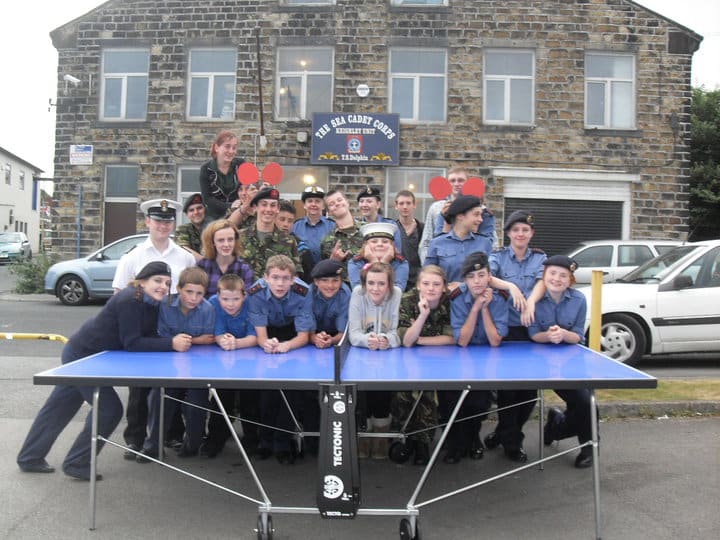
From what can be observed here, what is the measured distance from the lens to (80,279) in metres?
15.7

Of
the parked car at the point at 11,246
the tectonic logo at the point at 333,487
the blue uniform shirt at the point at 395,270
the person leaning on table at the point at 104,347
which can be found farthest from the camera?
the parked car at the point at 11,246

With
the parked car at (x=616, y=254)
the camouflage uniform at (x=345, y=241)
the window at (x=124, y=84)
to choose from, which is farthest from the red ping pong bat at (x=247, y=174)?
the window at (x=124, y=84)

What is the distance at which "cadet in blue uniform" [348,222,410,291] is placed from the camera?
5.40 m

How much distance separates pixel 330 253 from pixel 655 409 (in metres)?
3.24

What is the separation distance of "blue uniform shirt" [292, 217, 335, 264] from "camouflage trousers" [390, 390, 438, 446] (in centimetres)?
169

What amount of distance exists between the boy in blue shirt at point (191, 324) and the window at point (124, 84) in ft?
49.1

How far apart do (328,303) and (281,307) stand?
13.4 inches

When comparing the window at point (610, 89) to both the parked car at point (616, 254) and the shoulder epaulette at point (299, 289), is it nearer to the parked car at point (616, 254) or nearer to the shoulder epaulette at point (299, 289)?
the parked car at point (616, 254)

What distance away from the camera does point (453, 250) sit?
576 centimetres

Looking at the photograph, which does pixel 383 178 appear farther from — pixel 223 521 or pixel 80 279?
pixel 223 521

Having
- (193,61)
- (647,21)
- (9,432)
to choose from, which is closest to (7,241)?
(193,61)

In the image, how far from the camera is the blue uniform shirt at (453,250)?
5734 mm

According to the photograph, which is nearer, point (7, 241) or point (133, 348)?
point (133, 348)

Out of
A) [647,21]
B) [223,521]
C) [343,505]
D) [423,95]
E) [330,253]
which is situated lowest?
[223,521]
